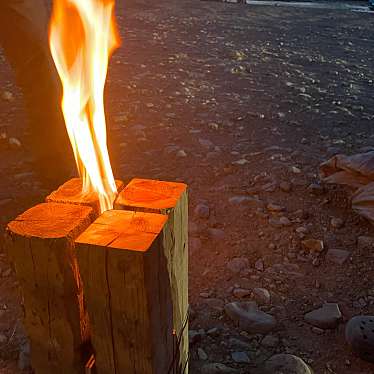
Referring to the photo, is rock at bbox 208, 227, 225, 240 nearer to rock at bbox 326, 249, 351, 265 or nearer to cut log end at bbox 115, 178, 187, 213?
rock at bbox 326, 249, 351, 265

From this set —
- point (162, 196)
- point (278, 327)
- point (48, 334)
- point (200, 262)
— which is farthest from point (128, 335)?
point (200, 262)

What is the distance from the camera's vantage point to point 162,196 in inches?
77.5

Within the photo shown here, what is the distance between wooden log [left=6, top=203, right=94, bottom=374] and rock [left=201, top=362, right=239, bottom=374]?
954mm

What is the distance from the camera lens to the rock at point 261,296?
326 cm

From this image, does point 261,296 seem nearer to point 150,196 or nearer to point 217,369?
point 217,369

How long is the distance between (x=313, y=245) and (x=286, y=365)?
51.3 inches

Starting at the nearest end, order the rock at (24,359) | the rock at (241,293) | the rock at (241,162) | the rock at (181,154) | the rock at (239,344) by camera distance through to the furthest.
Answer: the rock at (24,359) → the rock at (239,344) → the rock at (241,293) → the rock at (241,162) → the rock at (181,154)

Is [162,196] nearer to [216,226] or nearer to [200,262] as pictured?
[200,262]

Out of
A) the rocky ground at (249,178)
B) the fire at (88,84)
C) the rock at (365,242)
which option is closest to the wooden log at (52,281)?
the fire at (88,84)

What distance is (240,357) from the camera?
9.11 ft

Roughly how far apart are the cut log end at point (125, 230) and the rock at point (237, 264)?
1857 millimetres

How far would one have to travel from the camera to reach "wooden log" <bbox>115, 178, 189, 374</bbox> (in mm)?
1883

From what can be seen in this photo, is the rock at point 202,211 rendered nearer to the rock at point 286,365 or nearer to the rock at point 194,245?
the rock at point 194,245

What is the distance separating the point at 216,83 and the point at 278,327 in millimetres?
5664
